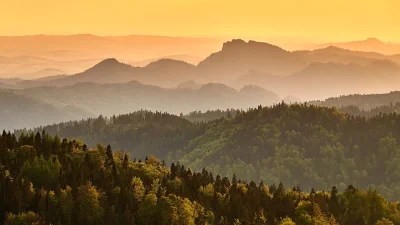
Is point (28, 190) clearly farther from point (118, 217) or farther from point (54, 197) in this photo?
point (118, 217)

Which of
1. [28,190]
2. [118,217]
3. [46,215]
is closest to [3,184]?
[28,190]

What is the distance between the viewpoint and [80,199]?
200m

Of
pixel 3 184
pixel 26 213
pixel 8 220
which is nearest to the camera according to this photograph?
pixel 8 220

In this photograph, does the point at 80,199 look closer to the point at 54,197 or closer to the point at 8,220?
the point at 54,197

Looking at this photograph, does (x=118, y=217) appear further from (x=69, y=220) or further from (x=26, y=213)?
(x=26, y=213)

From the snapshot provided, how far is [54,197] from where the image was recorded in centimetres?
19900

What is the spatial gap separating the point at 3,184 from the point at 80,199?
24427 millimetres

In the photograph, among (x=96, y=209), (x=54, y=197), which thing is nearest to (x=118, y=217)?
(x=96, y=209)

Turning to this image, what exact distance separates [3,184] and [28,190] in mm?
8411

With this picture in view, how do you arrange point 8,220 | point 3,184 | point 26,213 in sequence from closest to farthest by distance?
point 8,220 < point 26,213 < point 3,184

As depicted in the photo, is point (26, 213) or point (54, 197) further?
point (54, 197)

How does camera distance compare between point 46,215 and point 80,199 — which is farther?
point 80,199

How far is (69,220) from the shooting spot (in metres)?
193

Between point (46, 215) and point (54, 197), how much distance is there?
504 inches
